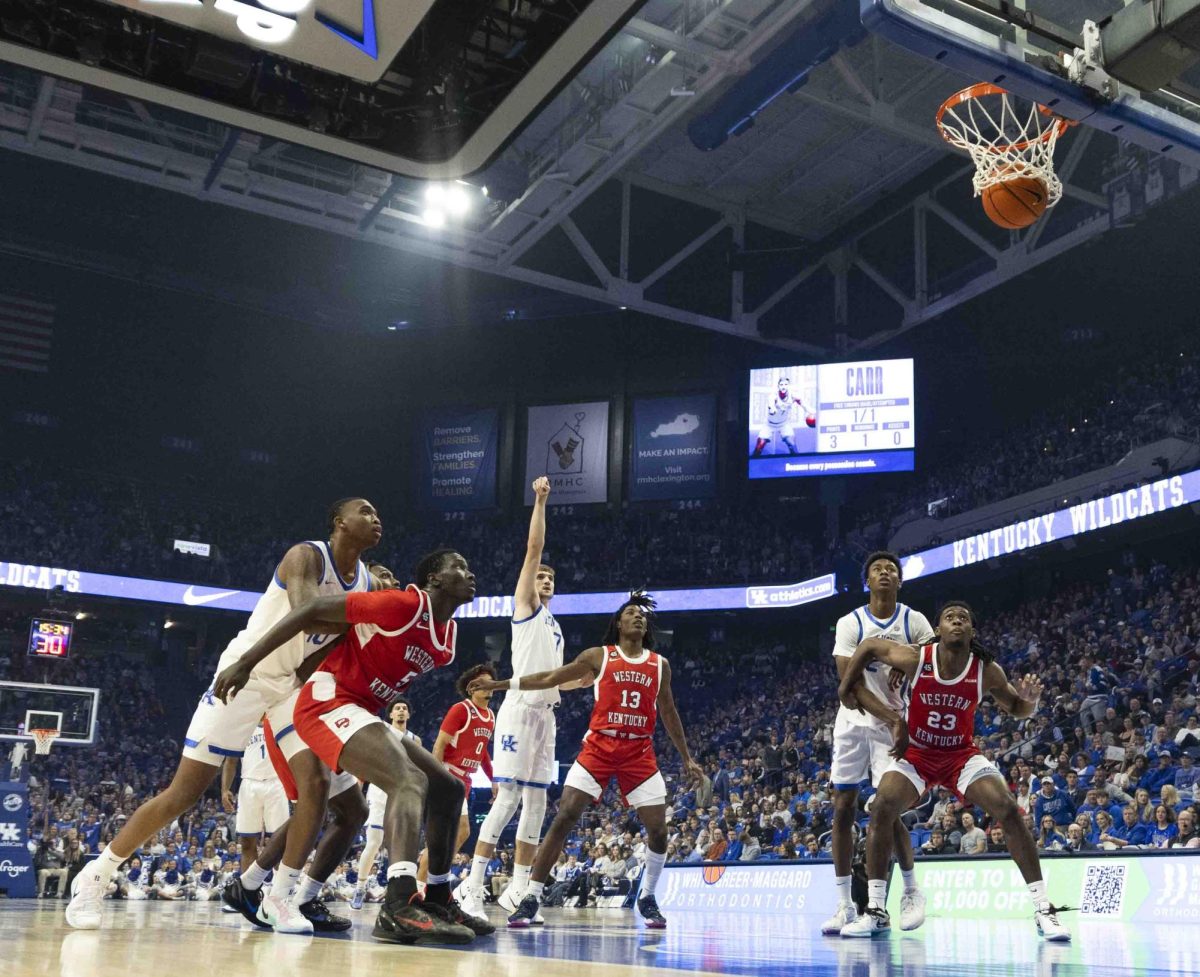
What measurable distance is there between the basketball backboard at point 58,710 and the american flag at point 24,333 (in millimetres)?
9592

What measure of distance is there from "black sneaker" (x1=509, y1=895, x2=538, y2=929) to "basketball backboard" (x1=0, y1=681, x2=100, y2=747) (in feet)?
46.7

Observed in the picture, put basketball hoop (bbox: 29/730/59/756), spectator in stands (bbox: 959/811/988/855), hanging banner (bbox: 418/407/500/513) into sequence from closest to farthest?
spectator in stands (bbox: 959/811/988/855) < basketball hoop (bbox: 29/730/59/756) < hanging banner (bbox: 418/407/500/513)

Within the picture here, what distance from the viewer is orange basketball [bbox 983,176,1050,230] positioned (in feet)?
31.3

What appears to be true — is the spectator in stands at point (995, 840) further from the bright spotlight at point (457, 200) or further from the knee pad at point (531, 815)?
the bright spotlight at point (457, 200)

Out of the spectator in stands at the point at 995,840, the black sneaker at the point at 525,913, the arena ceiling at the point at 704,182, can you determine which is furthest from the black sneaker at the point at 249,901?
the arena ceiling at the point at 704,182

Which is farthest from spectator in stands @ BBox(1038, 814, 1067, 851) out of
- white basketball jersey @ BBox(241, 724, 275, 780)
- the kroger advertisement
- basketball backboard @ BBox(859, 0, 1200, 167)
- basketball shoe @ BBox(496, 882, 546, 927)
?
the kroger advertisement

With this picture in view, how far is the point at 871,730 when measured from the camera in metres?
7.73

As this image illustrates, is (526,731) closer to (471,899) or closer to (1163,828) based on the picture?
(471,899)

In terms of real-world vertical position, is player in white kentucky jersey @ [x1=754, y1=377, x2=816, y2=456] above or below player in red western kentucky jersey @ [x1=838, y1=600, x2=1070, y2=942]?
above

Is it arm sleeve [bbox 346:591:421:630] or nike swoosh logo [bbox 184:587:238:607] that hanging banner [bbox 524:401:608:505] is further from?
arm sleeve [bbox 346:591:421:630]

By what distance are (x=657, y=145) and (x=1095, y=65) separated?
19.1 meters

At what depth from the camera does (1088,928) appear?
8.90 m

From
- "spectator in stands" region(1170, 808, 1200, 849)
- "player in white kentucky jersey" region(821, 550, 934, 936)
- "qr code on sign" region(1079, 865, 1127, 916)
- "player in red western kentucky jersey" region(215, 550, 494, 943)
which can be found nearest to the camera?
"player in red western kentucky jersey" region(215, 550, 494, 943)

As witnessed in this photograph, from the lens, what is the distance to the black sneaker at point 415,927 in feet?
16.1
